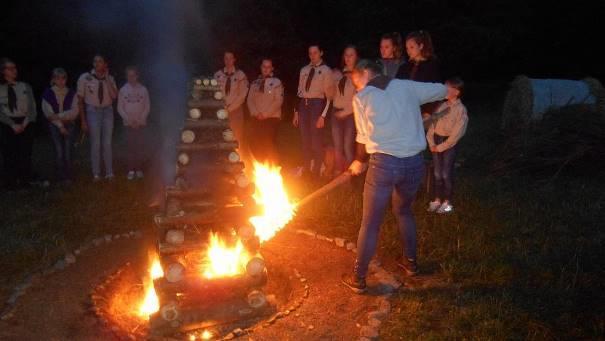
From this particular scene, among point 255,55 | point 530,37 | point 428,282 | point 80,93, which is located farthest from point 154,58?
point 530,37

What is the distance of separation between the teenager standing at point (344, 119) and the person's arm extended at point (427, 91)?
346 centimetres

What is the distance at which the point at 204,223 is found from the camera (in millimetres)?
Result: 5605

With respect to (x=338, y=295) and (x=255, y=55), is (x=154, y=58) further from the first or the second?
(x=338, y=295)

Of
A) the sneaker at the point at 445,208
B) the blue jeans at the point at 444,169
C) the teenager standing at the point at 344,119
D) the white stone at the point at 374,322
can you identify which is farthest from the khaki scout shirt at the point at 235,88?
the white stone at the point at 374,322

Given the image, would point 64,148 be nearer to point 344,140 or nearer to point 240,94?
point 240,94

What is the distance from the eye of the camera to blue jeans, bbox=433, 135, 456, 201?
770cm

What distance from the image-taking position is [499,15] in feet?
75.5

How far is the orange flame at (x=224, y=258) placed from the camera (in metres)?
5.55

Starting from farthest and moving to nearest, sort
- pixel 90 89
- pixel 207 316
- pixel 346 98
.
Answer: pixel 90 89 → pixel 346 98 → pixel 207 316

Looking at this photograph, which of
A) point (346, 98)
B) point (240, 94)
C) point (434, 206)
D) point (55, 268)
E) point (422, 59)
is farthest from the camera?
point (240, 94)

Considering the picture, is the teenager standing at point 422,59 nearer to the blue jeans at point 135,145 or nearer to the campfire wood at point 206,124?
the campfire wood at point 206,124

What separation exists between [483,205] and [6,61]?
783 centimetres

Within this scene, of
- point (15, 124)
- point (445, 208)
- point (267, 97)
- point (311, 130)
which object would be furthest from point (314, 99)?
point (15, 124)

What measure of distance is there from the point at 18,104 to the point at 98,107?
125 centimetres
